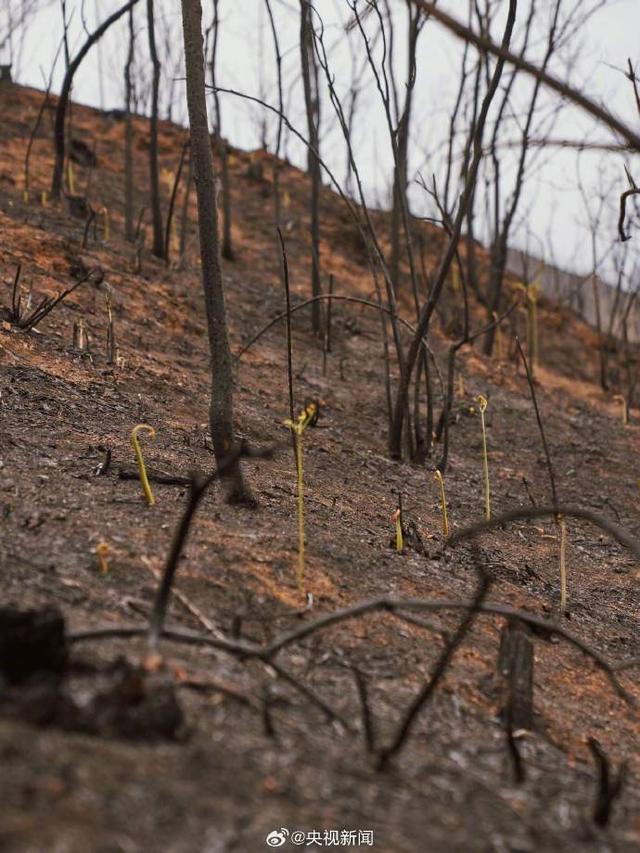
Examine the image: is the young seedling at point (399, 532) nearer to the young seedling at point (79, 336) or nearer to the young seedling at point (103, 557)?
the young seedling at point (103, 557)

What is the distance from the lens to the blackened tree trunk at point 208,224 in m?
3.29

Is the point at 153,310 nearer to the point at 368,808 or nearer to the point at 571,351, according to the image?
the point at 368,808

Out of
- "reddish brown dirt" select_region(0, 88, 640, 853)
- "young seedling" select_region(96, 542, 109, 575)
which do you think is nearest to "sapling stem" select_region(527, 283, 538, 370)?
"reddish brown dirt" select_region(0, 88, 640, 853)

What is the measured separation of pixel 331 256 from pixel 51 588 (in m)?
12.2

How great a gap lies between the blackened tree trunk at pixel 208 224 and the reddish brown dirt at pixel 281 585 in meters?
0.39

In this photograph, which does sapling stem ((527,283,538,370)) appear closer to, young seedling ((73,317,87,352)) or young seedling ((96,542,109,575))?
young seedling ((73,317,87,352))

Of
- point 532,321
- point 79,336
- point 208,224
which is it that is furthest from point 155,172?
point 208,224

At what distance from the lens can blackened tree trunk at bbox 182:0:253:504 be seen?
329 centimetres

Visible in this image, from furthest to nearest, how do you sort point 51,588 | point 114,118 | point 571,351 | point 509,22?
point 114,118 < point 571,351 < point 509,22 < point 51,588

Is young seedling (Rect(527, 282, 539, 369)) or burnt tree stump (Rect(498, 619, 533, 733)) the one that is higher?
young seedling (Rect(527, 282, 539, 369))

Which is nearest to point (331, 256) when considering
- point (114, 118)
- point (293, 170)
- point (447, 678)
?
point (293, 170)

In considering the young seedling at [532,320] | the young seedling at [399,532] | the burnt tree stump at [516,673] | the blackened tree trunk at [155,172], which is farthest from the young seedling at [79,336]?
the young seedling at [532,320]

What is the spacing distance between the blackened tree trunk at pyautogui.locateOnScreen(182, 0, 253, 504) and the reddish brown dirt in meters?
0.39

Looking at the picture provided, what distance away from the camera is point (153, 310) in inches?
275
